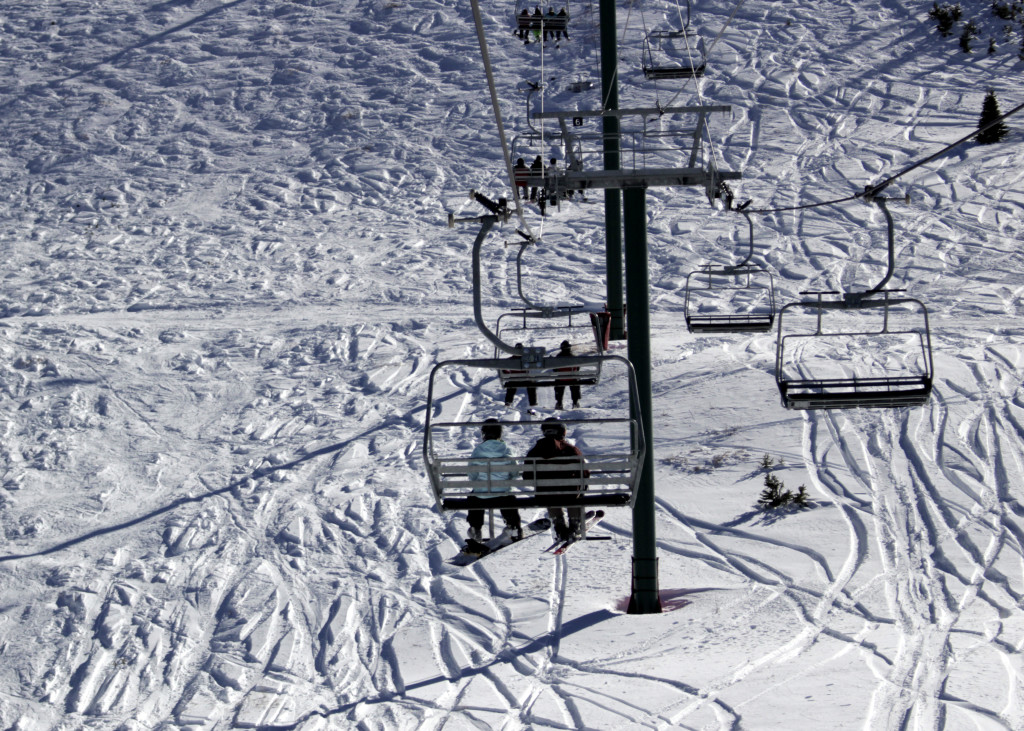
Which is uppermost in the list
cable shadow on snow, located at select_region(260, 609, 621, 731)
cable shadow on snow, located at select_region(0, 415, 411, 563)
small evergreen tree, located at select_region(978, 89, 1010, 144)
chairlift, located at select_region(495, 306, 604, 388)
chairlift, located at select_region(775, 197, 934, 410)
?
small evergreen tree, located at select_region(978, 89, 1010, 144)

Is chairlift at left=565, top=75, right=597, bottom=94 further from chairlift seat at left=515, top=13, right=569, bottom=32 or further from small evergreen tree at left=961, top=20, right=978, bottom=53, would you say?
small evergreen tree at left=961, top=20, right=978, bottom=53

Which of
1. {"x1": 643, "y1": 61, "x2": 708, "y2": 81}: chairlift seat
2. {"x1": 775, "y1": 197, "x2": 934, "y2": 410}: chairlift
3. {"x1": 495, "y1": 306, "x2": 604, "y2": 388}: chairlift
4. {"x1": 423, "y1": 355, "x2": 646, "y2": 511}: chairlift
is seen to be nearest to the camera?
{"x1": 423, "y1": 355, "x2": 646, "y2": 511}: chairlift

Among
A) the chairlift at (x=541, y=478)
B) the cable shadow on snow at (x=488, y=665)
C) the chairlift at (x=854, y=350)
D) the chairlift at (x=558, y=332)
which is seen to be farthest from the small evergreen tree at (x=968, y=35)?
the chairlift at (x=541, y=478)

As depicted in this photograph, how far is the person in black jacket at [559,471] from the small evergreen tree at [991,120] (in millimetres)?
19676

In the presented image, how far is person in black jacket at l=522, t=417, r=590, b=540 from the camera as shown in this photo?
7.96 meters

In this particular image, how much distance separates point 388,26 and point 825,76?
1253 cm

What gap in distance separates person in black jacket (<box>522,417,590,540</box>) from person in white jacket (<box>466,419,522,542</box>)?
225 mm

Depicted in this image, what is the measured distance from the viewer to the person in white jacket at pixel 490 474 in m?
8.02

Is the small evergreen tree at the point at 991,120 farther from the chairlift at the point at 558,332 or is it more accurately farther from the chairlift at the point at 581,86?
the chairlift at the point at 558,332

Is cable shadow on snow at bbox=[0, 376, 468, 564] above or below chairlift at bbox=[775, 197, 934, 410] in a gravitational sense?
below

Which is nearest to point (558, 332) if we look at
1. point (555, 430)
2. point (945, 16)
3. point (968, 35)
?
point (555, 430)

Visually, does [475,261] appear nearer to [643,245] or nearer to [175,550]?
[643,245]

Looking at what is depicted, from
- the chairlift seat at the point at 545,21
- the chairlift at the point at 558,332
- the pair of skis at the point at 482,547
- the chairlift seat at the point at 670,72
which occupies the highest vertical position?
the chairlift seat at the point at 545,21

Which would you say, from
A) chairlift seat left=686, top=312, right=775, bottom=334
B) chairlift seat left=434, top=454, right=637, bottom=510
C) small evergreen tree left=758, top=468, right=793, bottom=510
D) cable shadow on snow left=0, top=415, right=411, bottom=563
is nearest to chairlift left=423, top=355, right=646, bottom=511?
chairlift seat left=434, top=454, right=637, bottom=510
